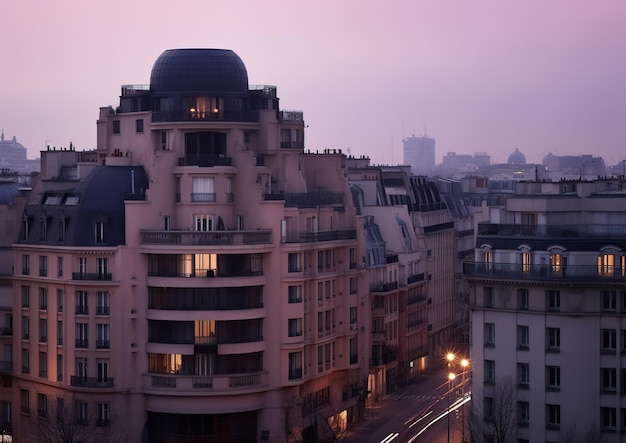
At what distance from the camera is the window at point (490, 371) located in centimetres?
11288

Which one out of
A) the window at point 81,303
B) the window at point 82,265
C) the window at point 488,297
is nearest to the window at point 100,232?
the window at point 82,265

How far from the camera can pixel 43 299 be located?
128 metres

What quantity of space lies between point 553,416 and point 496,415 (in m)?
3.84

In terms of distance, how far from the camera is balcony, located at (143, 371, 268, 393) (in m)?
123

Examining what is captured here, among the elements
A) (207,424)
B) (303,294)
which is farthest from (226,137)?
(207,424)

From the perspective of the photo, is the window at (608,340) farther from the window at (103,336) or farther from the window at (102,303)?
the window at (102,303)

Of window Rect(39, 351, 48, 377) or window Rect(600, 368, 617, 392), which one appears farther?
window Rect(39, 351, 48, 377)

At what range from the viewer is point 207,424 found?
124938mm

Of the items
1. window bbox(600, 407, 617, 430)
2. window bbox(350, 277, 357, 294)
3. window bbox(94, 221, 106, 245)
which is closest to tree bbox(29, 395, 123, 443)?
window bbox(94, 221, 106, 245)

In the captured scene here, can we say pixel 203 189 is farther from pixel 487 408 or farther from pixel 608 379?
pixel 608 379

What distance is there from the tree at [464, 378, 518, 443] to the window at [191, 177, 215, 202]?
91.4ft

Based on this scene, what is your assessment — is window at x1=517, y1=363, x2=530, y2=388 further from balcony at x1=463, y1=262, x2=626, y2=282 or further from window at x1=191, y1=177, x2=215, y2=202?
window at x1=191, y1=177, x2=215, y2=202

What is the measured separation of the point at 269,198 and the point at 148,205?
962cm

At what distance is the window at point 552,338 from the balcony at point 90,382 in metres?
34.7
